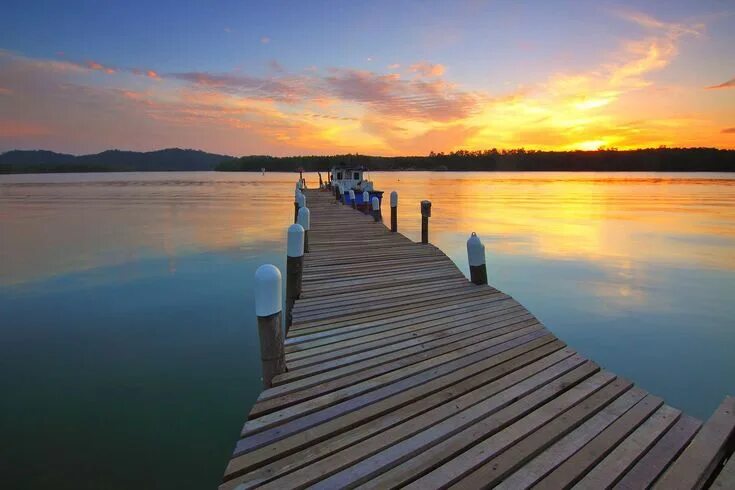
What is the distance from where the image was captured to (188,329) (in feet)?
27.2

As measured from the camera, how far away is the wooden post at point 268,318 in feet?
12.3

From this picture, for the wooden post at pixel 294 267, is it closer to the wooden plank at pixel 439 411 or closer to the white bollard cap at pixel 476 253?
the white bollard cap at pixel 476 253

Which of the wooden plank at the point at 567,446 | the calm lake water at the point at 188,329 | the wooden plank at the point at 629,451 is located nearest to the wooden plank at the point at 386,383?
the wooden plank at the point at 567,446

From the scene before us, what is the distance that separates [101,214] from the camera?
2812 centimetres

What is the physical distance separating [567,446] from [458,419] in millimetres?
769

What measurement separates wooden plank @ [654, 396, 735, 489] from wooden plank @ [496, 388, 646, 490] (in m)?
0.47

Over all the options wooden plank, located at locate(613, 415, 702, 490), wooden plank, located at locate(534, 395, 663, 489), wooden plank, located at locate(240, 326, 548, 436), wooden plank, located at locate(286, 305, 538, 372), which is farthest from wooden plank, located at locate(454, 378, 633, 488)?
wooden plank, located at locate(286, 305, 538, 372)

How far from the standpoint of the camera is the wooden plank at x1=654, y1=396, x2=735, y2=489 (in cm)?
257

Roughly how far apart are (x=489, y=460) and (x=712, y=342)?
7841 mm

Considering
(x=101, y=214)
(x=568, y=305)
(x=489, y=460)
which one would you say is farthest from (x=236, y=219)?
(x=489, y=460)

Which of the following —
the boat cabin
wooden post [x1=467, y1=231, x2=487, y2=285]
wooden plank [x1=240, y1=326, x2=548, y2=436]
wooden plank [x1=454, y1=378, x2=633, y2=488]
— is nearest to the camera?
wooden plank [x1=454, y1=378, x2=633, y2=488]

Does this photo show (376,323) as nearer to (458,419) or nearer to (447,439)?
(458,419)

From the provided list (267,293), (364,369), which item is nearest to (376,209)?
(364,369)

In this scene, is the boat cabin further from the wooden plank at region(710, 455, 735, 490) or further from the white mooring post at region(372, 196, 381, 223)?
the wooden plank at region(710, 455, 735, 490)
